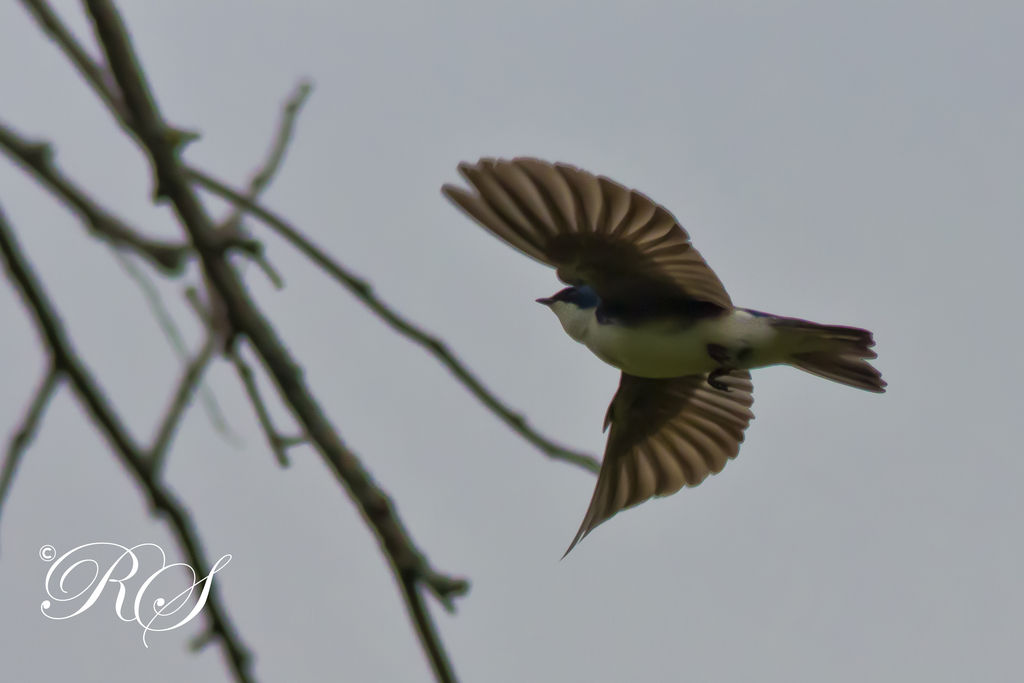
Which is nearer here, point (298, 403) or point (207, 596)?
point (207, 596)

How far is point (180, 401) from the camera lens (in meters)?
1.88

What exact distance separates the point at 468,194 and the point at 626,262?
72 cm

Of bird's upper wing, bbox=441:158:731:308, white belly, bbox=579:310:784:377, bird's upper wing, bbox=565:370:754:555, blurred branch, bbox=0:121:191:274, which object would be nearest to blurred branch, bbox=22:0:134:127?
blurred branch, bbox=0:121:191:274

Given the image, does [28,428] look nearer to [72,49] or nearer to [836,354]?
[72,49]

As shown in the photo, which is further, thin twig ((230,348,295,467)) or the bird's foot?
the bird's foot

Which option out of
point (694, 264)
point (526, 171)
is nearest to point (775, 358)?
point (694, 264)

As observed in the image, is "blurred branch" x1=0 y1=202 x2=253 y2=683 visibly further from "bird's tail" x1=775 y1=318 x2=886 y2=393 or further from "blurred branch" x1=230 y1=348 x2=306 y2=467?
"bird's tail" x1=775 y1=318 x2=886 y2=393

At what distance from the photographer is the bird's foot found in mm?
4324

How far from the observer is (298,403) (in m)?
1.68

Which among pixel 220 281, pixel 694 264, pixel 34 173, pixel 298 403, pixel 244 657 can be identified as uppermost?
pixel 694 264

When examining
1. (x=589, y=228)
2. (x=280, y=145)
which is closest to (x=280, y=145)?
(x=280, y=145)

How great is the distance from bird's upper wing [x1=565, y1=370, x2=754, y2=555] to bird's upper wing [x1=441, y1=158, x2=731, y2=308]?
2.89 feet

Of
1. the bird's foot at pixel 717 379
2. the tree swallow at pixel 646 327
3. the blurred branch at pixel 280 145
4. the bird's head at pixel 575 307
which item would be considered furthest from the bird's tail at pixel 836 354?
the blurred branch at pixel 280 145

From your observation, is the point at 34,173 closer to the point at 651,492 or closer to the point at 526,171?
the point at 526,171
